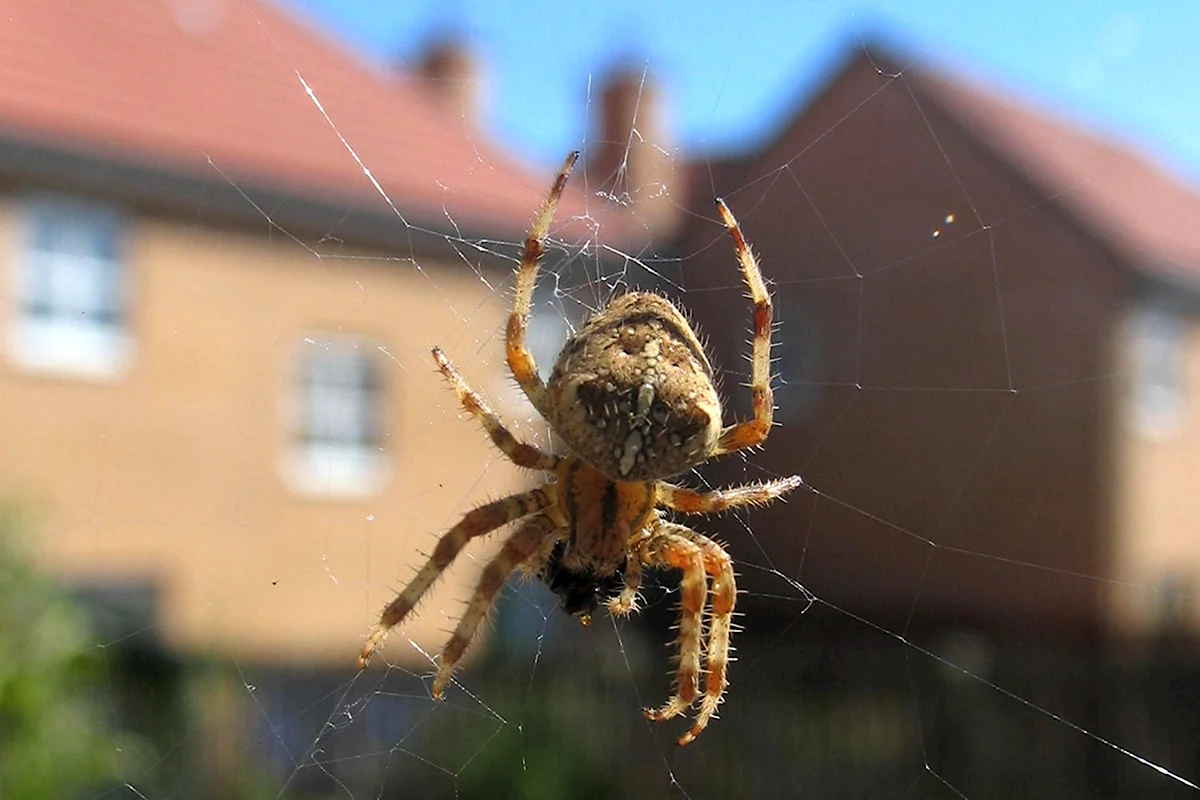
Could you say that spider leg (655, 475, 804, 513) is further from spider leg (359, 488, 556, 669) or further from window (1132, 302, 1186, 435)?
window (1132, 302, 1186, 435)

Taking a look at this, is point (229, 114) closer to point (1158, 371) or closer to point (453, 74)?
point (453, 74)

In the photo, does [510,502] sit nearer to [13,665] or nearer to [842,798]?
[13,665]

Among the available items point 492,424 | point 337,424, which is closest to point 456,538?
point 492,424

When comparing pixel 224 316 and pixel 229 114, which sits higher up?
pixel 229 114

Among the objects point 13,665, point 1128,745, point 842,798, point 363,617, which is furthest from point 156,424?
point 1128,745

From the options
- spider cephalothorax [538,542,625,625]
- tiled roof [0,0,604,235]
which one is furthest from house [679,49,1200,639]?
spider cephalothorax [538,542,625,625]

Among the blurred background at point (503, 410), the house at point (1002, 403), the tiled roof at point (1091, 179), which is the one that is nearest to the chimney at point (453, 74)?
the blurred background at point (503, 410)
